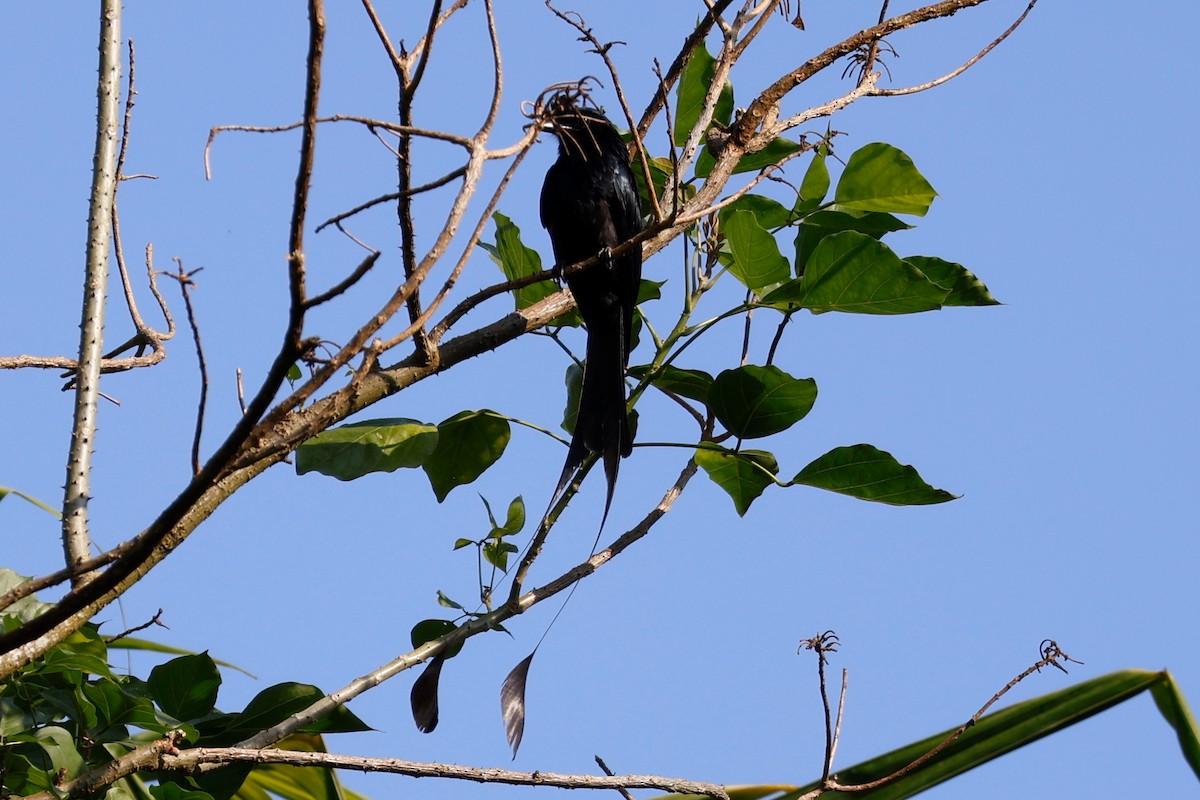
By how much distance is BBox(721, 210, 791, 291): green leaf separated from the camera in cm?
178

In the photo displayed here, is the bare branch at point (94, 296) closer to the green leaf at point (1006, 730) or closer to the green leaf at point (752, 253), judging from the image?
the green leaf at point (752, 253)

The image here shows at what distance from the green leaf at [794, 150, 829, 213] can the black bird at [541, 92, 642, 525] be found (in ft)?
1.11

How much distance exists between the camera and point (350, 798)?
1875 mm

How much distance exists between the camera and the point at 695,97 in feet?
7.49

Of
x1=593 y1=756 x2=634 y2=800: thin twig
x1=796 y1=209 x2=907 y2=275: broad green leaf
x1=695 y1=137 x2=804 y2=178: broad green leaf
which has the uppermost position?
x1=695 y1=137 x2=804 y2=178: broad green leaf

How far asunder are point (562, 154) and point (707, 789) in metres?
2.03

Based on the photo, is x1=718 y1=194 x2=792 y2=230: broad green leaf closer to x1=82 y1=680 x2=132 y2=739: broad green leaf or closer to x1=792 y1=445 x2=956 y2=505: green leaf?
x1=792 y1=445 x2=956 y2=505: green leaf

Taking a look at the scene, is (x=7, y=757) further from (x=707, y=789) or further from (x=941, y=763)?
(x=941, y=763)

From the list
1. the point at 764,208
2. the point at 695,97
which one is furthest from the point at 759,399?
the point at 695,97

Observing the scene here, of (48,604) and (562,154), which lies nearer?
(48,604)


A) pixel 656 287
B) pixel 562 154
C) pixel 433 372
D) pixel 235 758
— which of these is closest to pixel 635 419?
pixel 656 287

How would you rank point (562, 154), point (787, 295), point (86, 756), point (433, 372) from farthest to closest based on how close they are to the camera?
point (562, 154), point (787, 295), point (433, 372), point (86, 756)

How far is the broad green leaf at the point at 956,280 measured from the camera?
6.13 ft

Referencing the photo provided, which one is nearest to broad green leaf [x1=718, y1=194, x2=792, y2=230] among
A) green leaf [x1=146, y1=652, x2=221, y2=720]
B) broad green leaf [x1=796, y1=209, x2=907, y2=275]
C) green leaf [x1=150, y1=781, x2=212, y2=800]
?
broad green leaf [x1=796, y1=209, x2=907, y2=275]
